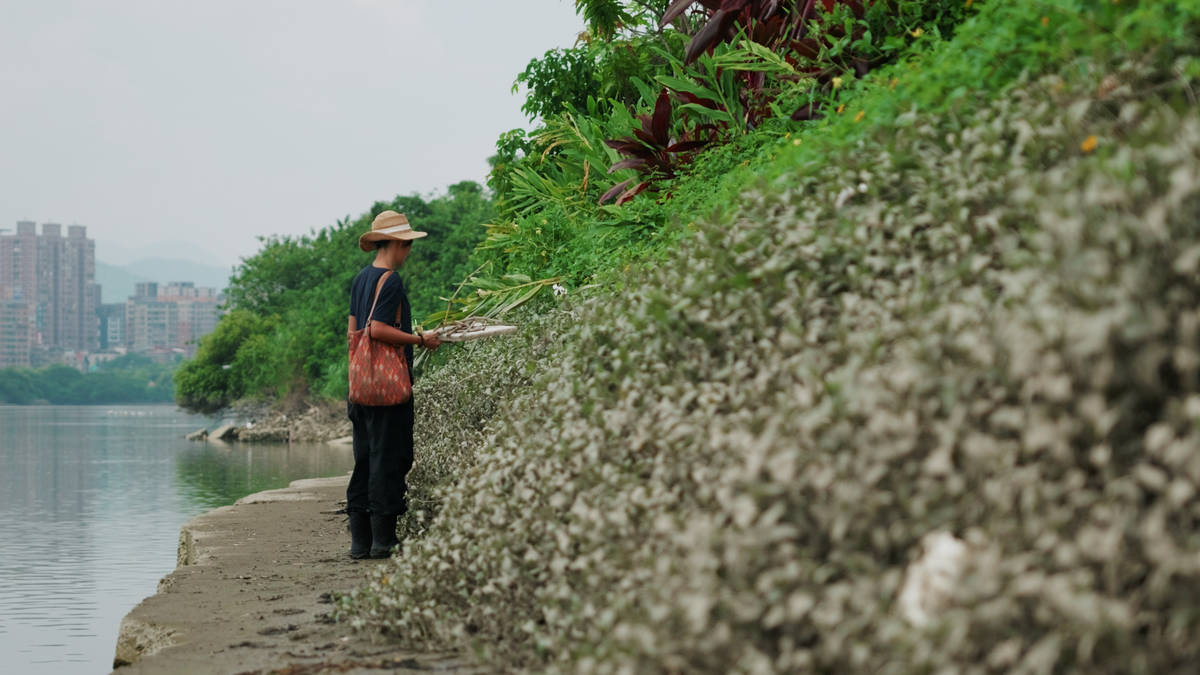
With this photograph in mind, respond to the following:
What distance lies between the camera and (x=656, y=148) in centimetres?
704

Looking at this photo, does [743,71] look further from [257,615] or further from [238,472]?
[238,472]

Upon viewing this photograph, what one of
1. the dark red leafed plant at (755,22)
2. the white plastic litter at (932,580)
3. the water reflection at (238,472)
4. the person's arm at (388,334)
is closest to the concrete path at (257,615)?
the person's arm at (388,334)

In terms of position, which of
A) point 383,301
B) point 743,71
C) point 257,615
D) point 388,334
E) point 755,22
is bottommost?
point 257,615

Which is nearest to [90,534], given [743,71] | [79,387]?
[743,71]

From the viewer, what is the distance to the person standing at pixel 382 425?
573 centimetres

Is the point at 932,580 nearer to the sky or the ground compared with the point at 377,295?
nearer to the ground

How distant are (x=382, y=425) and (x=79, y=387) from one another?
163 metres

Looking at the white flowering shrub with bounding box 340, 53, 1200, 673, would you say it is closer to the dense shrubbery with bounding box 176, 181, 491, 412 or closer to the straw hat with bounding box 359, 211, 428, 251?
the straw hat with bounding box 359, 211, 428, 251

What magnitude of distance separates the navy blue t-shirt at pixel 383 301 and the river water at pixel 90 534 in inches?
140

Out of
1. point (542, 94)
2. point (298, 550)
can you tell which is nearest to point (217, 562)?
point (298, 550)

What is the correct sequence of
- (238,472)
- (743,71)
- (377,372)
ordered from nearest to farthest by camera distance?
(377,372) < (743,71) < (238,472)

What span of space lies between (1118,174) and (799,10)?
13.2ft

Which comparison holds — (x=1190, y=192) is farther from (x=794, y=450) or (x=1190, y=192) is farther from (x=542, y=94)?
(x=542, y=94)

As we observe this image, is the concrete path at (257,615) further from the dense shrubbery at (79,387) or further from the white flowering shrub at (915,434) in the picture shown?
the dense shrubbery at (79,387)
